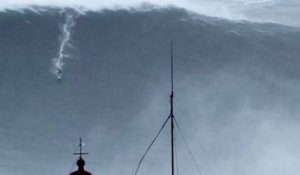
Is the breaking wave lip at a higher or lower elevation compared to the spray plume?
higher

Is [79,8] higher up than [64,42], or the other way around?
[79,8]

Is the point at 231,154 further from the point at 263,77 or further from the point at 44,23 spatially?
the point at 44,23

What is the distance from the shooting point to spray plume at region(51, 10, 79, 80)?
100 metres

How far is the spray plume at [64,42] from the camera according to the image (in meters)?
100

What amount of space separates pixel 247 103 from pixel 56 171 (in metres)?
22.1

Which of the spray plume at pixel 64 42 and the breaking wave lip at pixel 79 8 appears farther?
the breaking wave lip at pixel 79 8

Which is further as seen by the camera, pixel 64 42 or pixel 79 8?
pixel 79 8

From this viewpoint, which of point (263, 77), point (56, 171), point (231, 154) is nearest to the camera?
point (56, 171)

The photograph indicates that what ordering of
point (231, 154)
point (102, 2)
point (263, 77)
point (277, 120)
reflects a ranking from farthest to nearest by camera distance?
1. point (102, 2)
2. point (263, 77)
3. point (277, 120)
4. point (231, 154)

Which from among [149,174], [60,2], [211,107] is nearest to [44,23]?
[60,2]

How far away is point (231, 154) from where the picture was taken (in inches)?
3590

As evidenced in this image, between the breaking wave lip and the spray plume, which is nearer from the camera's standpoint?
the spray plume

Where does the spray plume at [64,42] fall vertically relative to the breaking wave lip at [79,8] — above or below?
below

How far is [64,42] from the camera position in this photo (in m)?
104
